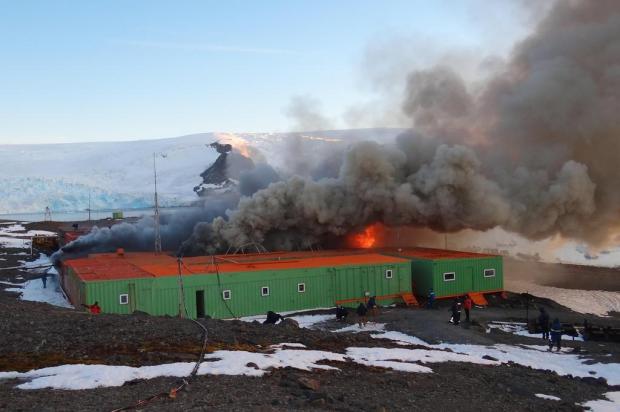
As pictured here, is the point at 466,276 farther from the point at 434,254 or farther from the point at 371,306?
the point at 371,306

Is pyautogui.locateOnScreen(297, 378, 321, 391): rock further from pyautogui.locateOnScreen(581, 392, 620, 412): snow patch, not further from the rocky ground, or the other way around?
pyautogui.locateOnScreen(581, 392, 620, 412): snow patch

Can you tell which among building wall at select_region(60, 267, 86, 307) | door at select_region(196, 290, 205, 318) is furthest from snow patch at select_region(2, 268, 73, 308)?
door at select_region(196, 290, 205, 318)

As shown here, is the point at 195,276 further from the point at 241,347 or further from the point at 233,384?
the point at 233,384

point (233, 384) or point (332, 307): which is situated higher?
point (233, 384)

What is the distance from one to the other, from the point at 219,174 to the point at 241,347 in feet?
387

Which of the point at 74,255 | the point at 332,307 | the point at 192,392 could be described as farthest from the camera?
the point at 74,255

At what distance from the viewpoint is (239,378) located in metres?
10.8

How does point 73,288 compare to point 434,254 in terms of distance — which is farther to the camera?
point 434,254

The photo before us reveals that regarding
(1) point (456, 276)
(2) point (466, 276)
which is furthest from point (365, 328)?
(2) point (466, 276)

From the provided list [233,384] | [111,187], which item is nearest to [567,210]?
[233,384]

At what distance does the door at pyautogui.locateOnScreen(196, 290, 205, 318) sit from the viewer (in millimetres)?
24531

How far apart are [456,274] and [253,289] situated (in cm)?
1136

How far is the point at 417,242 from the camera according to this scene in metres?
49.0

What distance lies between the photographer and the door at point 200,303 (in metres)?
24.5
